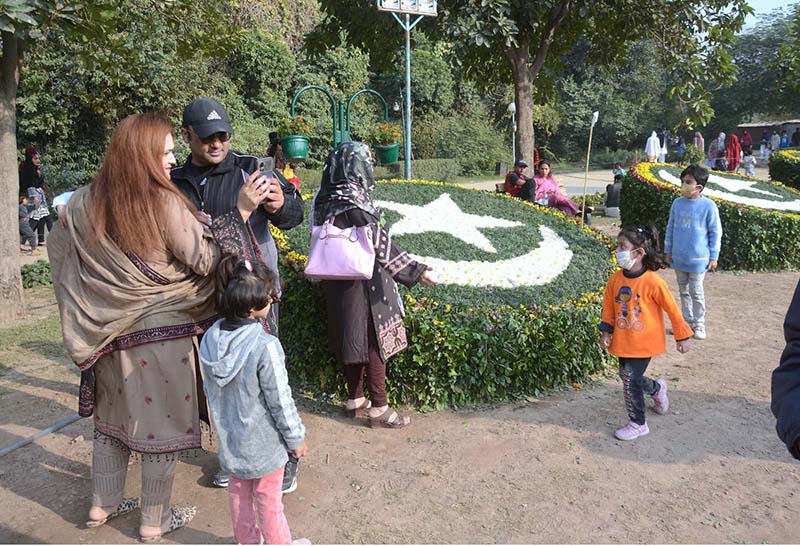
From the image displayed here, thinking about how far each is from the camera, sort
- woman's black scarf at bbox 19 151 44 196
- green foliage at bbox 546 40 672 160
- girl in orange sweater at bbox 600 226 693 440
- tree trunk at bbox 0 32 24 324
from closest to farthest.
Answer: girl in orange sweater at bbox 600 226 693 440 → tree trunk at bbox 0 32 24 324 → woman's black scarf at bbox 19 151 44 196 → green foliage at bbox 546 40 672 160

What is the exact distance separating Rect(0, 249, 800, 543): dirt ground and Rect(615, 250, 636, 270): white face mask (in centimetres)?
104

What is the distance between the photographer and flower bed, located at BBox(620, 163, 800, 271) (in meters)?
9.11

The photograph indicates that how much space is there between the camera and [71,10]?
5828 mm

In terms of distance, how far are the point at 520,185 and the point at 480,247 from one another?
3416mm

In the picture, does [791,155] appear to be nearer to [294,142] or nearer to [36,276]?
[294,142]

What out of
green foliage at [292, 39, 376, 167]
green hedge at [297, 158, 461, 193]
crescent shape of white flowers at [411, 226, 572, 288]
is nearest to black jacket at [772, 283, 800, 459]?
crescent shape of white flowers at [411, 226, 572, 288]

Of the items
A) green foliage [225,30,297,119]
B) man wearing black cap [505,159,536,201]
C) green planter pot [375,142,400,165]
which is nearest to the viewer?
man wearing black cap [505,159,536,201]

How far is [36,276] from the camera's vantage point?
9266 mm

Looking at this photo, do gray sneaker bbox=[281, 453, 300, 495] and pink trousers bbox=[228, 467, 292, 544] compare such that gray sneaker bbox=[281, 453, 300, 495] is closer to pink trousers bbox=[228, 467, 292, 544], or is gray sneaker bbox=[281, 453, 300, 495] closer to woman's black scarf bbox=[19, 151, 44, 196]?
pink trousers bbox=[228, 467, 292, 544]

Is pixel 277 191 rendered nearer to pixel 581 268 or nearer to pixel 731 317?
pixel 581 268

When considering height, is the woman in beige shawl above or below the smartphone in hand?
below

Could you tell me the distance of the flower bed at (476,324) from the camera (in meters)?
4.53

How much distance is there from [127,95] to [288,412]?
60.3ft

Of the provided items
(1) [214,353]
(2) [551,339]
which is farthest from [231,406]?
(2) [551,339]
